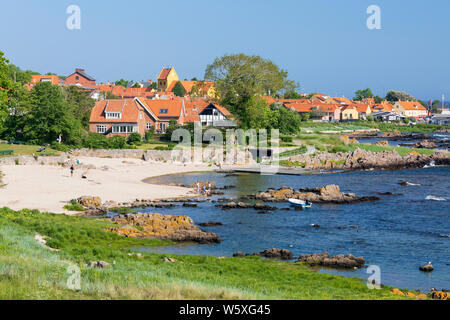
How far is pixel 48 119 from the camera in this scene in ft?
192

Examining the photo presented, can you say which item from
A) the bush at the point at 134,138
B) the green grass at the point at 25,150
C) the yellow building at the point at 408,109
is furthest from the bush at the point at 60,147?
the yellow building at the point at 408,109

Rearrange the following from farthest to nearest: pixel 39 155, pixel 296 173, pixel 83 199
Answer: pixel 296 173 → pixel 39 155 → pixel 83 199

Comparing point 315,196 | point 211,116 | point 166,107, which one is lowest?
point 315,196

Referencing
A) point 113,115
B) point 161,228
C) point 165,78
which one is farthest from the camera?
point 165,78

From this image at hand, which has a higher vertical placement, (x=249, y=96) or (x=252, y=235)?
(x=249, y=96)

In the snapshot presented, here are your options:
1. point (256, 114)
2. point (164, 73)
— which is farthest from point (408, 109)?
point (256, 114)

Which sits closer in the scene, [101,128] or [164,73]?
[101,128]

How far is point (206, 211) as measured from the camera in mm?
36312

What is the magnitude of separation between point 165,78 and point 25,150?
89.2m

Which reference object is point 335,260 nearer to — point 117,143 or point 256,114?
point 117,143

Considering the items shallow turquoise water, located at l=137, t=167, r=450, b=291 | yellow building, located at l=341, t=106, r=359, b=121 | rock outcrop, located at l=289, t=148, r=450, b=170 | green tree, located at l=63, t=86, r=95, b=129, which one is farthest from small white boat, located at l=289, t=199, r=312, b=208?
yellow building, located at l=341, t=106, r=359, b=121

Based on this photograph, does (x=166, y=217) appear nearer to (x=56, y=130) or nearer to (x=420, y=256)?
(x=420, y=256)
